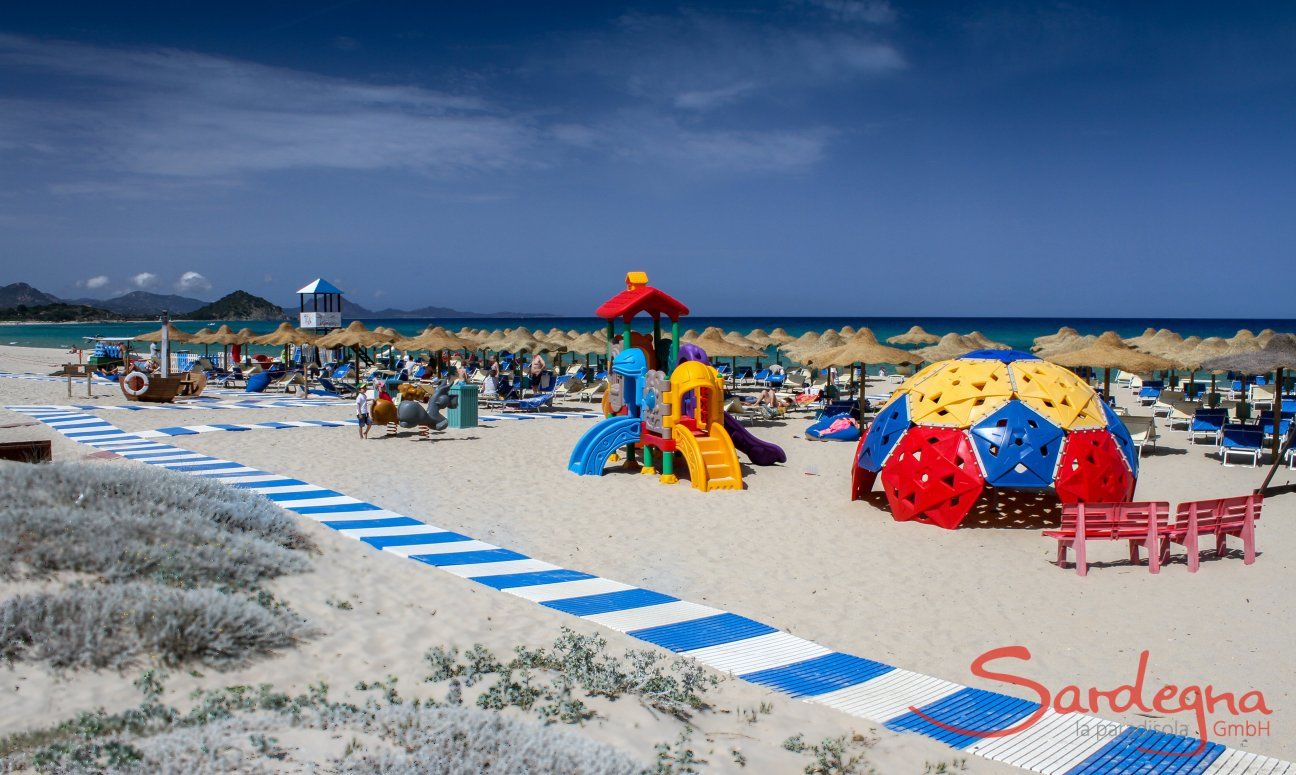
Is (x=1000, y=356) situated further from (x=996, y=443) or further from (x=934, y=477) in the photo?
(x=934, y=477)

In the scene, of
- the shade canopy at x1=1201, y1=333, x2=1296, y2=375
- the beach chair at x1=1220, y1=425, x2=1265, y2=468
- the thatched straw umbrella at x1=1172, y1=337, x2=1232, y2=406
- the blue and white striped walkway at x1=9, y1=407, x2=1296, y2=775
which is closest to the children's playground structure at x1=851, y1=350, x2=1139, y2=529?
the blue and white striped walkway at x1=9, y1=407, x2=1296, y2=775

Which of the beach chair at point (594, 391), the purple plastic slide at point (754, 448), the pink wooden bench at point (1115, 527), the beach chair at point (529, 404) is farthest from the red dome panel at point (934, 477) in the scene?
the beach chair at point (594, 391)

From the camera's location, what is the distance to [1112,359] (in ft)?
56.8

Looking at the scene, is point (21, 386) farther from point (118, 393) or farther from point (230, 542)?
point (230, 542)

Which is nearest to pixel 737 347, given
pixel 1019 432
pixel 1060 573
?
pixel 1019 432

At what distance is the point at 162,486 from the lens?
7.43m

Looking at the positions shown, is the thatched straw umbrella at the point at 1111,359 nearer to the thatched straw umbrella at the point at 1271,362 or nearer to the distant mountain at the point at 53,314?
the thatched straw umbrella at the point at 1271,362

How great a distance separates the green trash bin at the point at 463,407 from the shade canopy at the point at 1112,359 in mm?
11751

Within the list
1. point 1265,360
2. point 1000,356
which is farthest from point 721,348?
point 1000,356

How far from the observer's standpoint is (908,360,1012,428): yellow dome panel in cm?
966

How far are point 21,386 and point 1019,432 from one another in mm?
28693

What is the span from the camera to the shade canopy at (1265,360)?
1255cm

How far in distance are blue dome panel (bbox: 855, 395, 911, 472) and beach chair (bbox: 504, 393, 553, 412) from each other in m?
12.0

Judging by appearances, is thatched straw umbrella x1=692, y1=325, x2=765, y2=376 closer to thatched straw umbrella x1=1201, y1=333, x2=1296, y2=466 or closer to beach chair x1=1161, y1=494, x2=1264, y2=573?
thatched straw umbrella x1=1201, y1=333, x2=1296, y2=466
